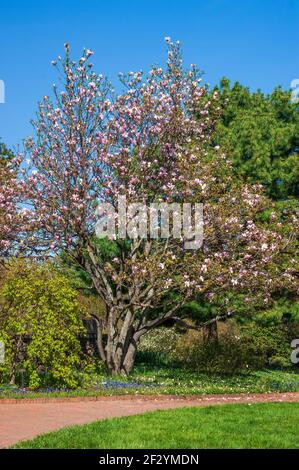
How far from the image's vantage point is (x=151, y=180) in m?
19.0

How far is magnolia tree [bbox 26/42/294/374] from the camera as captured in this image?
1756 cm

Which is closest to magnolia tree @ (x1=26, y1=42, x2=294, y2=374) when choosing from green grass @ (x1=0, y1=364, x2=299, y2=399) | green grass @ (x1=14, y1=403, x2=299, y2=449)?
green grass @ (x1=0, y1=364, x2=299, y2=399)

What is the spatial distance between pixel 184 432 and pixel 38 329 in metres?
5.96

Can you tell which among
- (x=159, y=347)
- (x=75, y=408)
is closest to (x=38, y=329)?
(x=75, y=408)

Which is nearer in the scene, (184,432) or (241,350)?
(184,432)

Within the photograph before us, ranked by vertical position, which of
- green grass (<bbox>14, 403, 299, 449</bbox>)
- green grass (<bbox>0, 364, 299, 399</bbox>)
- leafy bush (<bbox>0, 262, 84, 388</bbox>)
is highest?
leafy bush (<bbox>0, 262, 84, 388</bbox>)

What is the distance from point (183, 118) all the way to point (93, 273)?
215 inches

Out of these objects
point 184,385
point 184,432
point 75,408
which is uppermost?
point 184,432

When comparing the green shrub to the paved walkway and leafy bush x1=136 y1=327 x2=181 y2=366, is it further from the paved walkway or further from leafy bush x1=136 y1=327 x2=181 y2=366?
the paved walkway

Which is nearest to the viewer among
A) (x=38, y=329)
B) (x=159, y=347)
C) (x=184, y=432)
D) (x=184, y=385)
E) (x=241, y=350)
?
(x=184, y=432)

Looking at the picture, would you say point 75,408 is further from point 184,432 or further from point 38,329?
point 184,432

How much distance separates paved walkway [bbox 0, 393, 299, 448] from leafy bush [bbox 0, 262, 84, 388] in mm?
1517

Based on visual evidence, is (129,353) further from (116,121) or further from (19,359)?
(116,121)

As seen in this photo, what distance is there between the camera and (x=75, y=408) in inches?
475
